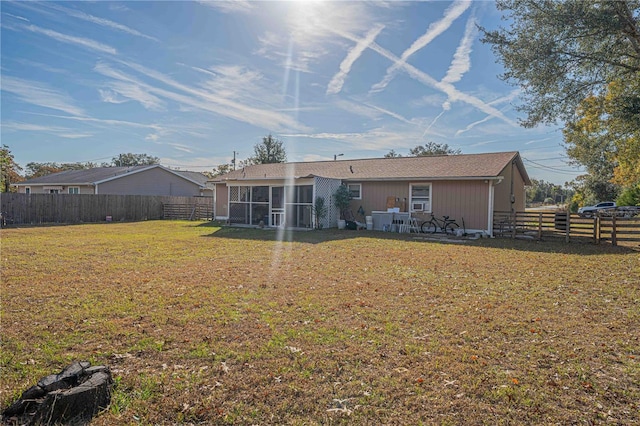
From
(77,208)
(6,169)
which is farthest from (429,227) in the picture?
(6,169)

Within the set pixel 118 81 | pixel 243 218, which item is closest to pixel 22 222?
pixel 118 81

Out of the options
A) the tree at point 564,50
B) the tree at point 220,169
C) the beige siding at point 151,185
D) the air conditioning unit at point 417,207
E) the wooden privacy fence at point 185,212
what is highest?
the tree at point 220,169

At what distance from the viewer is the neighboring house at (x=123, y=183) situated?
86.1 ft

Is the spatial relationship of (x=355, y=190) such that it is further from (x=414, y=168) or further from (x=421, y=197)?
(x=421, y=197)

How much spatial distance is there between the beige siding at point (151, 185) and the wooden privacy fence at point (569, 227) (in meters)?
25.7

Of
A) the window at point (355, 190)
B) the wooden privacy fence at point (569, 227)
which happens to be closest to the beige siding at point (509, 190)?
the wooden privacy fence at point (569, 227)

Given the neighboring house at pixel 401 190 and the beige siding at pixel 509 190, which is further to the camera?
the beige siding at pixel 509 190

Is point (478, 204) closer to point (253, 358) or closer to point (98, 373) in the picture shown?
point (253, 358)

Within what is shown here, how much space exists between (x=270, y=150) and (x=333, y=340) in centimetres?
3879

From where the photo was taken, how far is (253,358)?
3.44 m

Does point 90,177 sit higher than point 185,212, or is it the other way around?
point 90,177

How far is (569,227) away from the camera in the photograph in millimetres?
12648

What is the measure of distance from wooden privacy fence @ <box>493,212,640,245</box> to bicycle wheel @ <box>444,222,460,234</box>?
1.55 meters

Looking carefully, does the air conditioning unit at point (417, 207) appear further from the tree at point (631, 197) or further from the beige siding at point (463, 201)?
the tree at point (631, 197)
